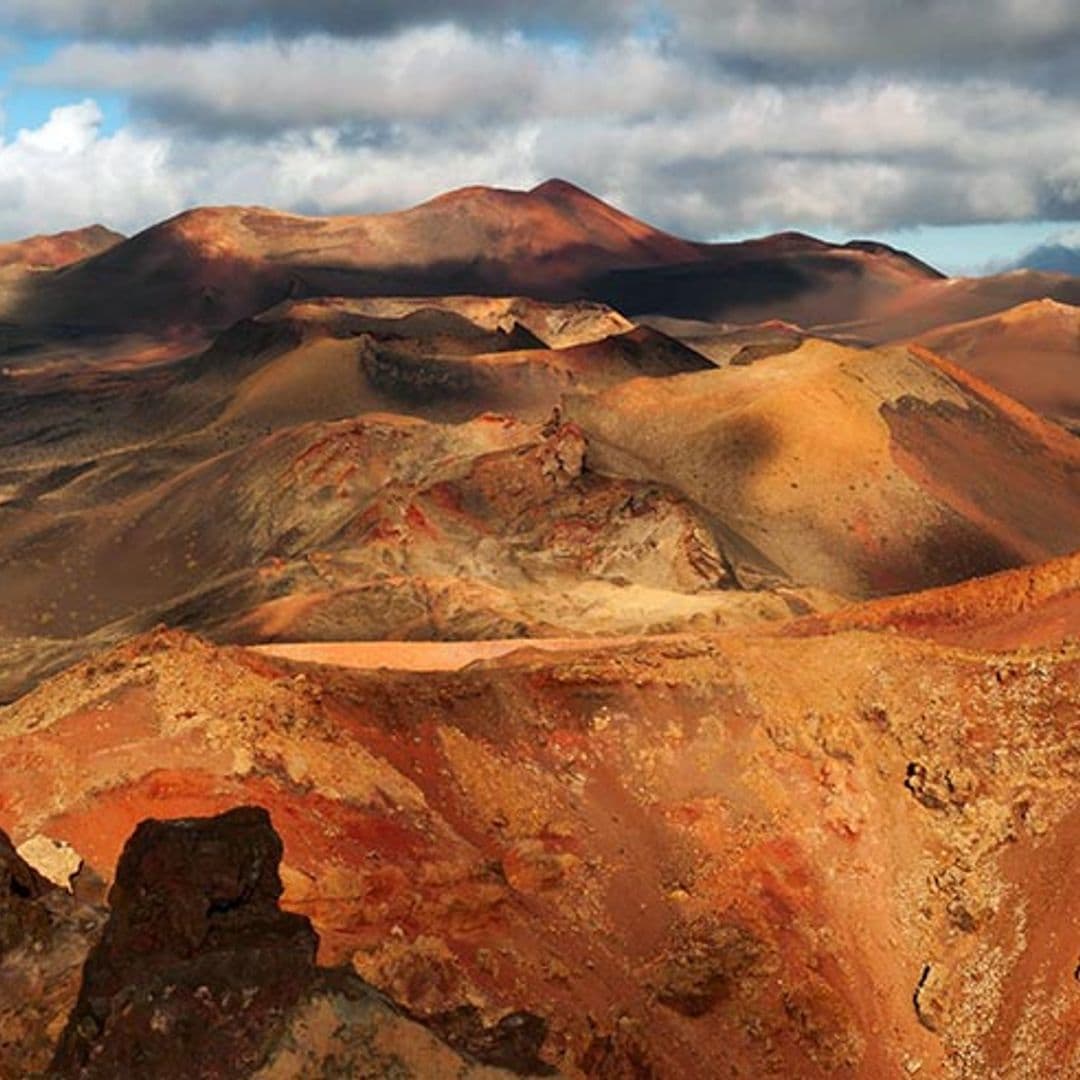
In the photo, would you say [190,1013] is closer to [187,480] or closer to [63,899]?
[63,899]

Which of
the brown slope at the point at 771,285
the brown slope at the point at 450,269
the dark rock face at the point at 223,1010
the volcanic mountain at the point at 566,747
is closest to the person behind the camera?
the dark rock face at the point at 223,1010

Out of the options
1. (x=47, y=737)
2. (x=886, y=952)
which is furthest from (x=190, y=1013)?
(x=886, y=952)

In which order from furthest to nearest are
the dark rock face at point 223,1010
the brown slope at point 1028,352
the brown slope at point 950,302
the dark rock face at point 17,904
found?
1. the brown slope at point 950,302
2. the brown slope at point 1028,352
3. the dark rock face at point 17,904
4. the dark rock face at point 223,1010

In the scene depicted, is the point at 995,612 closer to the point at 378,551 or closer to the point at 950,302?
the point at 378,551

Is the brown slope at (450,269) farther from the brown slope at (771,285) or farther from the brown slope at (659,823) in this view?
the brown slope at (659,823)

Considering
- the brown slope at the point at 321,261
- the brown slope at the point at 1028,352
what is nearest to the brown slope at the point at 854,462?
the brown slope at the point at 1028,352

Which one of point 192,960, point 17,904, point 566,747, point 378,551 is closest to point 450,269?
point 378,551

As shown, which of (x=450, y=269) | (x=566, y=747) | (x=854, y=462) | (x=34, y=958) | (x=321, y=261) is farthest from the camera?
(x=450, y=269)
